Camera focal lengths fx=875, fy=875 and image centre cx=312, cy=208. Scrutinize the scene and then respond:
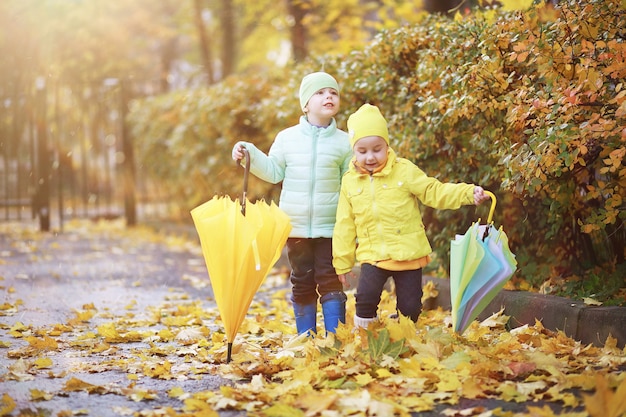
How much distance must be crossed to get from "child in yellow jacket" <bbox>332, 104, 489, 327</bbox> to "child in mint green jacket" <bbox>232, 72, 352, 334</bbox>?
0.24m

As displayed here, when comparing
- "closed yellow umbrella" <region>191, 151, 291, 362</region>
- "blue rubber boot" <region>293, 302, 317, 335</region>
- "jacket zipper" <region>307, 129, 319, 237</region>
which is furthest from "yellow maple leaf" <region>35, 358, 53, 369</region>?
"jacket zipper" <region>307, 129, 319, 237</region>

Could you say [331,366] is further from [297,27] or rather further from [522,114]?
[297,27]

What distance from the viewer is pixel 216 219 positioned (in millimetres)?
4449

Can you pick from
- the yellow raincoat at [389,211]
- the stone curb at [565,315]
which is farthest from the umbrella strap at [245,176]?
the stone curb at [565,315]

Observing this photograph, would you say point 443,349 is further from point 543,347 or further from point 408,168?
point 408,168

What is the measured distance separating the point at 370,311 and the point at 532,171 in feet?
3.78

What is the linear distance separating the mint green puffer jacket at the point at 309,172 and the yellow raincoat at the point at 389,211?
0.89 ft

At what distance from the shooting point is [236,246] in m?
4.43

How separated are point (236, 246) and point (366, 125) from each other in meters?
0.95

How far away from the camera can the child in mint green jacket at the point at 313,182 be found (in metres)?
5.04

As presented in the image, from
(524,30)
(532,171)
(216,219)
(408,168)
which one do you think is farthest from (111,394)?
(524,30)

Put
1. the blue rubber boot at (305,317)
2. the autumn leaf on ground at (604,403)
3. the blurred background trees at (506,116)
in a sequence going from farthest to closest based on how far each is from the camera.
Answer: the blue rubber boot at (305,317) → the blurred background trees at (506,116) → the autumn leaf on ground at (604,403)

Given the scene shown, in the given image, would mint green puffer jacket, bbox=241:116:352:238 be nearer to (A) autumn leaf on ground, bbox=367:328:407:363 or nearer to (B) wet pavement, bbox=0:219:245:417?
(A) autumn leaf on ground, bbox=367:328:407:363

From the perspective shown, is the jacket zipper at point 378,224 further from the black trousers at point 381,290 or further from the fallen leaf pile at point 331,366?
the fallen leaf pile at point 331,366
